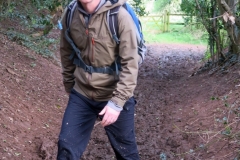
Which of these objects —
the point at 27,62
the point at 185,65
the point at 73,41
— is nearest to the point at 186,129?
the point at 73,41

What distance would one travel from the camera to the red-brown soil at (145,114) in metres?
5.42

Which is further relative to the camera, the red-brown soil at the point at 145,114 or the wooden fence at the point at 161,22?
the wooden fence at the point at 161,22

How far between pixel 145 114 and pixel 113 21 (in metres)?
5.26

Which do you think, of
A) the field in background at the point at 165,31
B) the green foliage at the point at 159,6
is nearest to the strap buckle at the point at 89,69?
the field in background at the point at 165,31

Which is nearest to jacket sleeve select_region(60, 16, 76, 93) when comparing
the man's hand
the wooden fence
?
the man's hand

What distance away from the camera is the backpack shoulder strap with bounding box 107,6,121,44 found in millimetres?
3225

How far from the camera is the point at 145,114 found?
830cm

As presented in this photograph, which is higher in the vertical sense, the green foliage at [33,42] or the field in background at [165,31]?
the green foliage at [33,42]

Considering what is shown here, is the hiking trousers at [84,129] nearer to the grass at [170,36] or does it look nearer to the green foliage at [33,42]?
the green foliage at [33,42]

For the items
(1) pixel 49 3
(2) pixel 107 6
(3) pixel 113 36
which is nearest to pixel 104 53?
(3) pixel 113 36

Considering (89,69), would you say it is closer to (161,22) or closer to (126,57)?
(126,57)

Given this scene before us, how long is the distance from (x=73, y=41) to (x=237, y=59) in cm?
730

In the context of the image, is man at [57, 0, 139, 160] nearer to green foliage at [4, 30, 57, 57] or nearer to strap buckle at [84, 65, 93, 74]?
strap buckle at [84, 65, 93, 74]

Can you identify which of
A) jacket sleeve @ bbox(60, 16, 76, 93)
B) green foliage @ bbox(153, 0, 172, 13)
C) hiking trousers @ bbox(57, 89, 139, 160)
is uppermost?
jacket sleeve @ bbox(60, 16, 76, 93)
